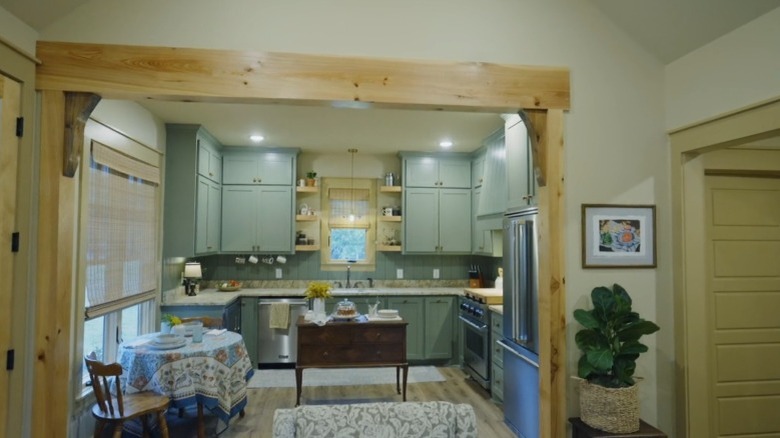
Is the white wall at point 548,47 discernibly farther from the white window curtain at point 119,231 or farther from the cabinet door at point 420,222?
the cabinet door at point 420,222

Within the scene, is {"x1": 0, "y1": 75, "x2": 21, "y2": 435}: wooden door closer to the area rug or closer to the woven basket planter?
the woven basket planter

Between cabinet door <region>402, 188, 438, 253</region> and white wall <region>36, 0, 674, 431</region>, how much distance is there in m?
3.44

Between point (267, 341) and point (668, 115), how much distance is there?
464 cm

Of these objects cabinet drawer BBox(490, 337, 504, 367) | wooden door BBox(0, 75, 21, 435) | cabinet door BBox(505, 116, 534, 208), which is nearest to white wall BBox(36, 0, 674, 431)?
wooden door BBox(0, 75, 21, 435)

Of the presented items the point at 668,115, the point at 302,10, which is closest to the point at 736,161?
the point at 668,115

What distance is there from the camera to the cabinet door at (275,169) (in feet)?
18.7

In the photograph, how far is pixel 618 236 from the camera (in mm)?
2486

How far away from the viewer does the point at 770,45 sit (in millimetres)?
2006

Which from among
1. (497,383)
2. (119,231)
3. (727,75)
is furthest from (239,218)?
(727,75)

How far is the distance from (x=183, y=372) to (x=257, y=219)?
9.11 ft

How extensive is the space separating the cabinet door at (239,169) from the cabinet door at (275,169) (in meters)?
0.08

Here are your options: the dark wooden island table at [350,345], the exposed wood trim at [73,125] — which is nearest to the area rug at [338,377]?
the dark wooden island table at [350,345]

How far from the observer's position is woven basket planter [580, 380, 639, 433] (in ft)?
7.19

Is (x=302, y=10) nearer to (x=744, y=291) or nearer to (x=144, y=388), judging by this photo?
(x=144, y=388)
